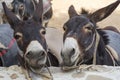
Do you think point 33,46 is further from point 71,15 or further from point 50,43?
point 50,43

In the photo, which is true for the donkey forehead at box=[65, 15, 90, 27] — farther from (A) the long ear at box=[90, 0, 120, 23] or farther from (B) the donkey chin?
(B) the donkey chin

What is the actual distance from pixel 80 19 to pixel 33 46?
2.29 feet

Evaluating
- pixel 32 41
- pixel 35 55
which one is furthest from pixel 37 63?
pixel 32 41

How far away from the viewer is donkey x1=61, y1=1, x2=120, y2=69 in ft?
12.9

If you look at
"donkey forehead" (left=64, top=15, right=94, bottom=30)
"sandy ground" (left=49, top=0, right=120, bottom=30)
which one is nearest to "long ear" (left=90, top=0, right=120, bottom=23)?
"donkey forehead" (left=64, top=15, right=94, bottom=30)

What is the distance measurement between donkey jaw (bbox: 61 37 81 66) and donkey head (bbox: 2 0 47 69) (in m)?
0.21

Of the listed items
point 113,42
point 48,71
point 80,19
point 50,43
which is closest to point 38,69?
point 48,71

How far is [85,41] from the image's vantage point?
4.15 metres

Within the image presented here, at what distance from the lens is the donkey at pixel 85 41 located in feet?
12.9

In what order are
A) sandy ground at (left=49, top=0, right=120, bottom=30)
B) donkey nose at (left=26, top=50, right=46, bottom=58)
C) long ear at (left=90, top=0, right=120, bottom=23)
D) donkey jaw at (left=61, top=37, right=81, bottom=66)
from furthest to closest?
sandy ground at (left=49, top=0, right=120, bottom=30) < long ear at (left=90, top=0, right=120, bottom=23) < donkey jaw at (left=61, top=37, right=81, bottom=66) < donkey nose at (left=26, top=50, right=46, bottom=58)

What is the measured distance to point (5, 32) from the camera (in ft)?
20.3

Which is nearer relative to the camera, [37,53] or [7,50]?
[37,53]

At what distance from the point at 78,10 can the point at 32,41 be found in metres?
7.46

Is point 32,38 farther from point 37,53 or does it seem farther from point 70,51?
point 70,51
